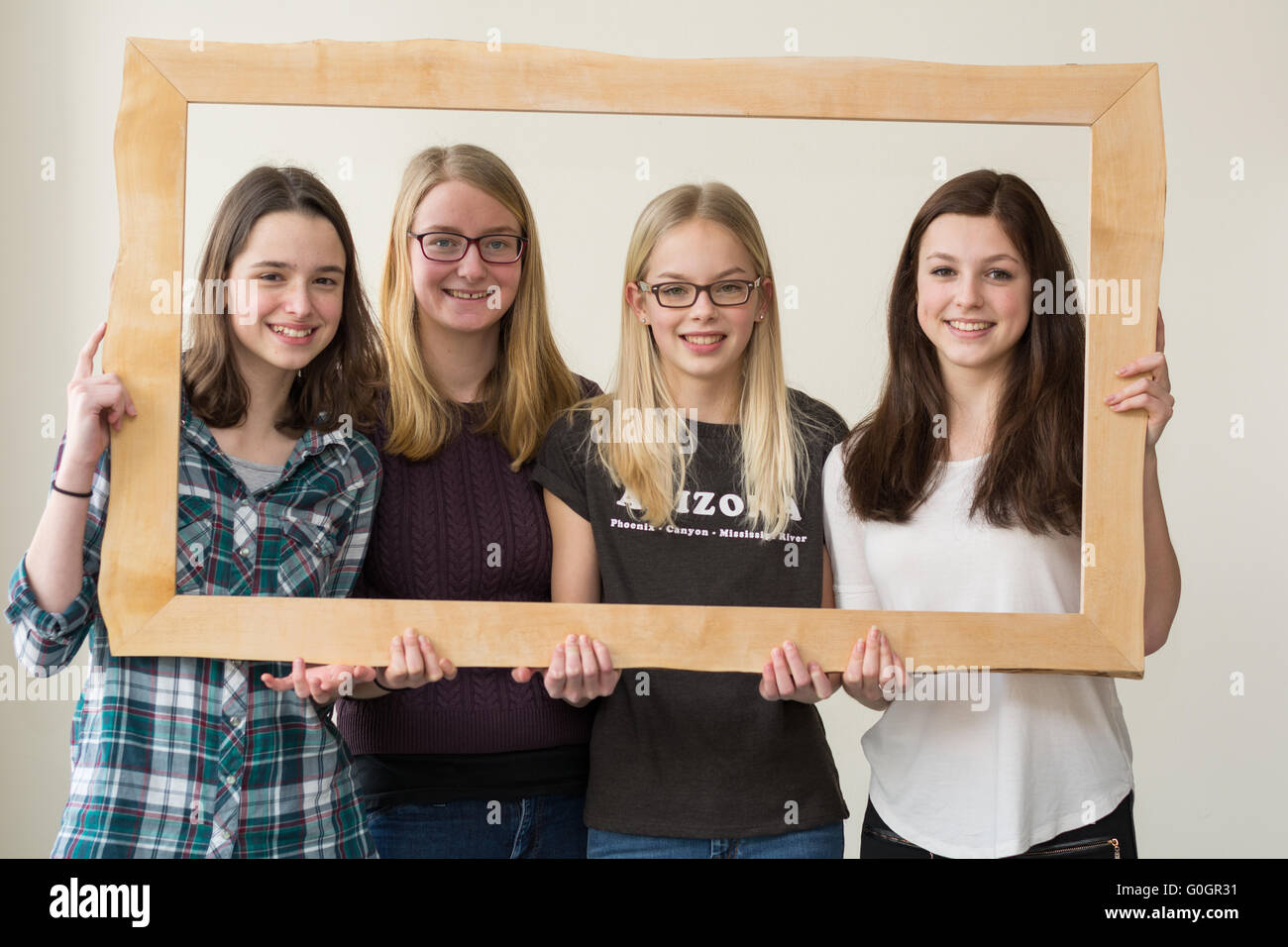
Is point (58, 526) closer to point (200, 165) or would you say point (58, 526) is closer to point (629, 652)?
Answer: point (200, 165)

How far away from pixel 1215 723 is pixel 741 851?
4.28 ft

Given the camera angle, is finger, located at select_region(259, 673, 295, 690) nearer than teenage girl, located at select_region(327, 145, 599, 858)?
Yes

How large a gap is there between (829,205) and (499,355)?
1.87 feet

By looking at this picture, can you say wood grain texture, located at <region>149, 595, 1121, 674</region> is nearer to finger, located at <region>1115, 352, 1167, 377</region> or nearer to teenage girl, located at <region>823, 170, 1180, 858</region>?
teenage girl, located at <region>823, 170, 1180, 858</region>

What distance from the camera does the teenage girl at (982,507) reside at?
5.70 ft

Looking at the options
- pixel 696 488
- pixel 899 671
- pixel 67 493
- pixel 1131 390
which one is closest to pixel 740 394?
pixel 696 488

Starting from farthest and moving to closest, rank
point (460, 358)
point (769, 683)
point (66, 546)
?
point (460, 358) < point (769, 683) < point (66, 546)

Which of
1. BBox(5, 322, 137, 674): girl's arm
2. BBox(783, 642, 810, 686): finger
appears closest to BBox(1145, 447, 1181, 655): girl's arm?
BBox(783, 642, 810, 686): finger

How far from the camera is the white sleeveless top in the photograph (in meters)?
1.72

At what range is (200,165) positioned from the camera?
1.79m

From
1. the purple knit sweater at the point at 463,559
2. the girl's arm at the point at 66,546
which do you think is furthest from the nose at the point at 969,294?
the girl's arm at the point at 66,546

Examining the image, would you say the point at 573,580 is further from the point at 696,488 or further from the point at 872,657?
the point at 872,657

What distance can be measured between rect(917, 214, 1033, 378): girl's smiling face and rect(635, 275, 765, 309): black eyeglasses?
277 mm

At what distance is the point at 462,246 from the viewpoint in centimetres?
180
